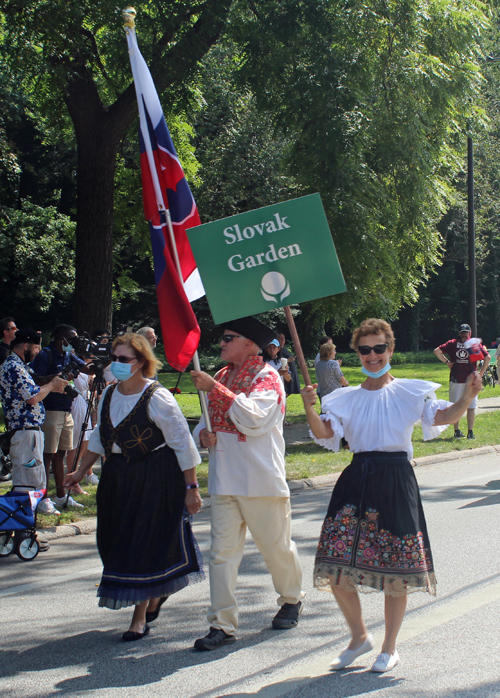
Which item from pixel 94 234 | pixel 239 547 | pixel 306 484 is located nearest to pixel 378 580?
pixel 239 547

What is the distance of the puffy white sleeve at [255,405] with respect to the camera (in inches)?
168

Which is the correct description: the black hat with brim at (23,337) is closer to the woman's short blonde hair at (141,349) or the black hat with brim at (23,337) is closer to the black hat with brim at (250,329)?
the woman's short blonde hair at (141,349)

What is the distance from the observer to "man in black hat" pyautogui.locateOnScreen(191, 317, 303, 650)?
434cm

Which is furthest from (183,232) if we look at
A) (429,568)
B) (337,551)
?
(429,568)

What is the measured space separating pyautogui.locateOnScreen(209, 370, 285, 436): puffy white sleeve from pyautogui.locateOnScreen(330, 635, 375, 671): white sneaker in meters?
1.28

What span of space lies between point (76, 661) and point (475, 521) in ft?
14.7

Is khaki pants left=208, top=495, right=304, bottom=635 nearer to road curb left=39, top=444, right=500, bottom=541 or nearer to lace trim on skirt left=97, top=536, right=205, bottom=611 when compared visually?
lace trim on skirt left=97, top=536, right=205, bottom=611

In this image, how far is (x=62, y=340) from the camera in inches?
328

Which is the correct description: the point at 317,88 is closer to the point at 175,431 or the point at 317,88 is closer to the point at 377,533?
the point at 175,431

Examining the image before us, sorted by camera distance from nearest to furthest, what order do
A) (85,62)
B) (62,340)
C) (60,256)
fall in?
(62,340)
(85,62)
(60,256)

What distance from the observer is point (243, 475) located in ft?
14.5

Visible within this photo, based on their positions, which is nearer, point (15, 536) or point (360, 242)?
point (15, 536)

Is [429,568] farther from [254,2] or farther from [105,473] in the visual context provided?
[254,2]

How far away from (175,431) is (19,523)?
267 centimetres
